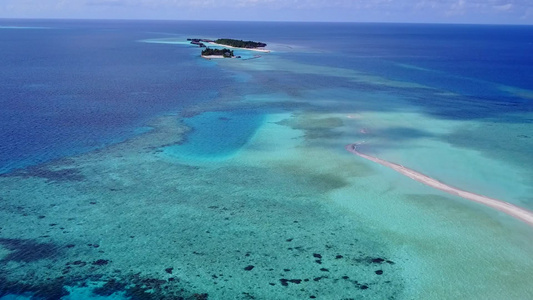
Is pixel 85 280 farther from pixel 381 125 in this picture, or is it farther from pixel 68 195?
pixel 381 125

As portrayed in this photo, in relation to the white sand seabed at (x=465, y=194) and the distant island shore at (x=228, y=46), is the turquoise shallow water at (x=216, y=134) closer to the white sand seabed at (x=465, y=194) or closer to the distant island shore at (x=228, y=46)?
the white sand seabed at (x=465, y=194)

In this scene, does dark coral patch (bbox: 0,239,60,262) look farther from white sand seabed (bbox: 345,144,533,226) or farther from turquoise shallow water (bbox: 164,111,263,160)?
white sand seabed (bbox: 345,144,533,226)

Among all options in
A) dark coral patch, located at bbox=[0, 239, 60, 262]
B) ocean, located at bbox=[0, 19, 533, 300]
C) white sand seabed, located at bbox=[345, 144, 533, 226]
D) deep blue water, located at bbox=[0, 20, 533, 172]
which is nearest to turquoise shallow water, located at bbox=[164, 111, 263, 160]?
ocean, located at bbox=[0, 19, 533, 300]

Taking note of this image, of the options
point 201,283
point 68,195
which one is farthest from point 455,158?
point 68,195

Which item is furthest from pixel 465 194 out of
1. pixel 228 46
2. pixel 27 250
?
pixel 228 46

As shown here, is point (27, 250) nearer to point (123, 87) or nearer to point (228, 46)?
point (123, 87)

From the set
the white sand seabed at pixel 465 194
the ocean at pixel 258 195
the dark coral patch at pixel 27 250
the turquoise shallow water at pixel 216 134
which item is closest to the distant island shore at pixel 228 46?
the ocean at pixel 258 195
